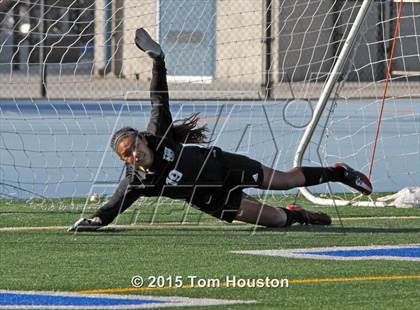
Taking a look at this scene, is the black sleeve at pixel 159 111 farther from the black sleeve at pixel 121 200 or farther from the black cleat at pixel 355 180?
the black cleat at pixel 355 180

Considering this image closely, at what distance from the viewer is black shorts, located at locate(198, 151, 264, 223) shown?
367 inches

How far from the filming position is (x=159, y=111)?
30.3 ft

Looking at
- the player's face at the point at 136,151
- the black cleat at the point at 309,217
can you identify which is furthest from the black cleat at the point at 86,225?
the black cleat at the point at 309,217

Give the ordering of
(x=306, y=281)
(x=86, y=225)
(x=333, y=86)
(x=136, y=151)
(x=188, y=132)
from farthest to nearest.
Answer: (x=333, y=86) < (x=188, y=132) < (x=86, y=225) < (x=136, y=151) < (x=306, y=281)

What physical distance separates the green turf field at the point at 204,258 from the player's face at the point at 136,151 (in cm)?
57

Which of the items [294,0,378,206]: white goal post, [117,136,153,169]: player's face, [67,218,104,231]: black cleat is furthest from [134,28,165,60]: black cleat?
[294,0,378,206]: white goal post

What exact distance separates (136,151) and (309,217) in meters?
1.74

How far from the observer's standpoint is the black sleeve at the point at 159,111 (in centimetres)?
923

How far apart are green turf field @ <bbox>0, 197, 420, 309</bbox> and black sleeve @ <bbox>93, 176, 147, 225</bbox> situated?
0.14 metres

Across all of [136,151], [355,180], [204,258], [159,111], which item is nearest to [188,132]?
[159,111]

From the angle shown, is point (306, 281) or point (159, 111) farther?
point (159, 111)

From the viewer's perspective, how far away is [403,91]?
2658cm

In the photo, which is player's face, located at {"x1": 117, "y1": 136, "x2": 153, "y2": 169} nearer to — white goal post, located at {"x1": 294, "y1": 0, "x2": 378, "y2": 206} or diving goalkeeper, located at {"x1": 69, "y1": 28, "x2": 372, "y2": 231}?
diving goalkeeper, located at {"x1": 69, "y1": 28, "x2": 372, "y2": 231}

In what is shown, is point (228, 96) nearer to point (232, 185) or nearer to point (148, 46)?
point (148, 46)
